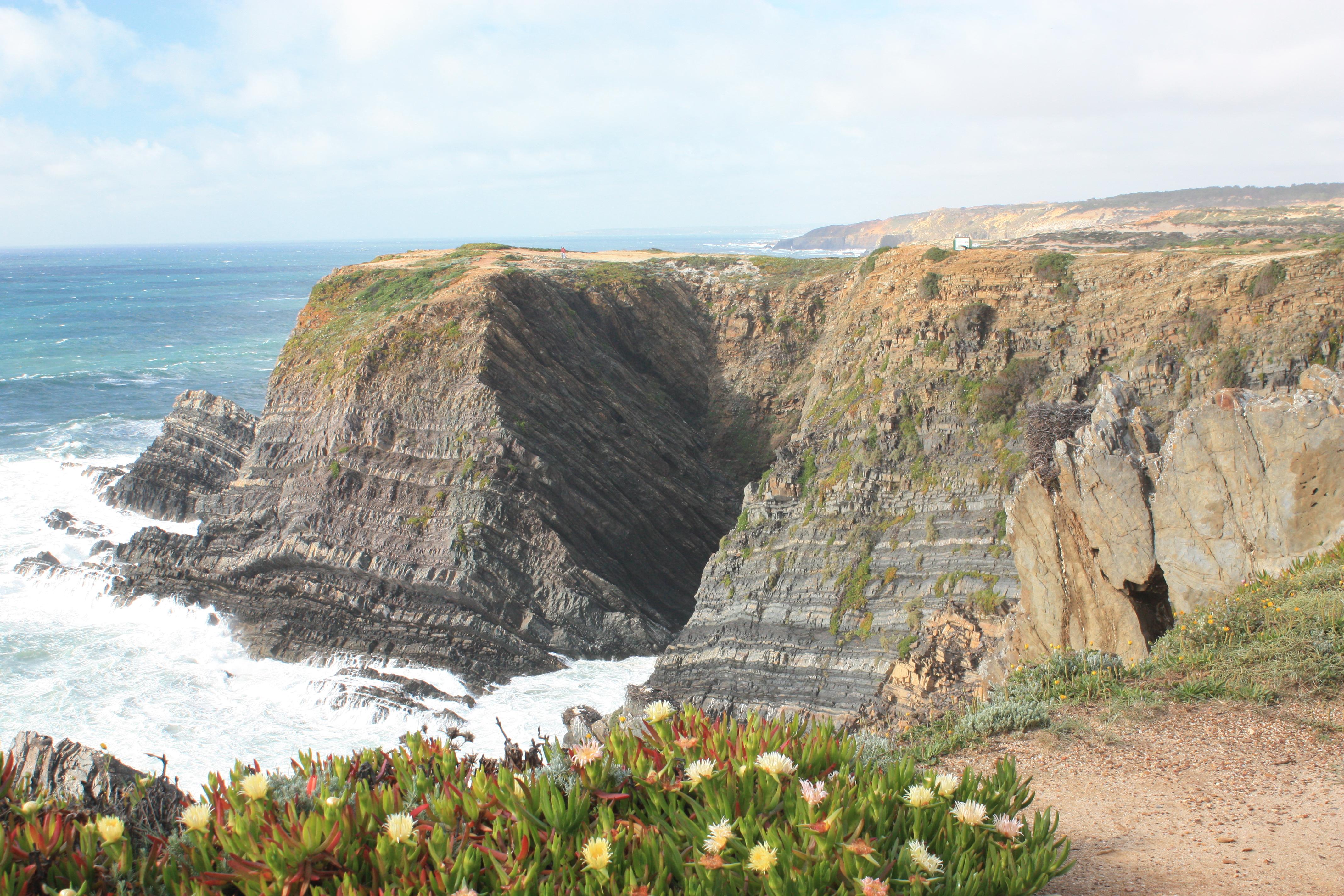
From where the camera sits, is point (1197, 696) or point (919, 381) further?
point (919, 381)

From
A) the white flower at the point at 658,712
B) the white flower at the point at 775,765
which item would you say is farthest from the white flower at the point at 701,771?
the white flower at the point at 658,712

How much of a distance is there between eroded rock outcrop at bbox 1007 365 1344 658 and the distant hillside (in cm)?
2827

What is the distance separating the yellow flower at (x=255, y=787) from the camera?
451 centimetres

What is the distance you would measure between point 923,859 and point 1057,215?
125626mm

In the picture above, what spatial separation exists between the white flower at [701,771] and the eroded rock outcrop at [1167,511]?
30.9ft

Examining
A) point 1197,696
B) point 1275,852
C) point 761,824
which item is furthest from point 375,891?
point 1197,696

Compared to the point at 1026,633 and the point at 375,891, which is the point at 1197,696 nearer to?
the point at 375,891

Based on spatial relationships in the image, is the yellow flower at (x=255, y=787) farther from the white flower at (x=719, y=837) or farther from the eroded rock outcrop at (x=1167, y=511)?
the eroded rock outcrop at (x=1167, y=511)

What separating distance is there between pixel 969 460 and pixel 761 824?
20.1m

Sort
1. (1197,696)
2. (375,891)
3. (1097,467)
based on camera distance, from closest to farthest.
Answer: (375,891)
(1197,696)
(1097,467)

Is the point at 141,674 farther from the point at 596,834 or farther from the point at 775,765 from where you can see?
the point at 775,765

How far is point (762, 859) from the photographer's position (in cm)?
375

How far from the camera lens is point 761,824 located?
4.22 m

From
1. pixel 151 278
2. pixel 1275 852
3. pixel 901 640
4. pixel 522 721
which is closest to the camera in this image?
pixel 1275 852
